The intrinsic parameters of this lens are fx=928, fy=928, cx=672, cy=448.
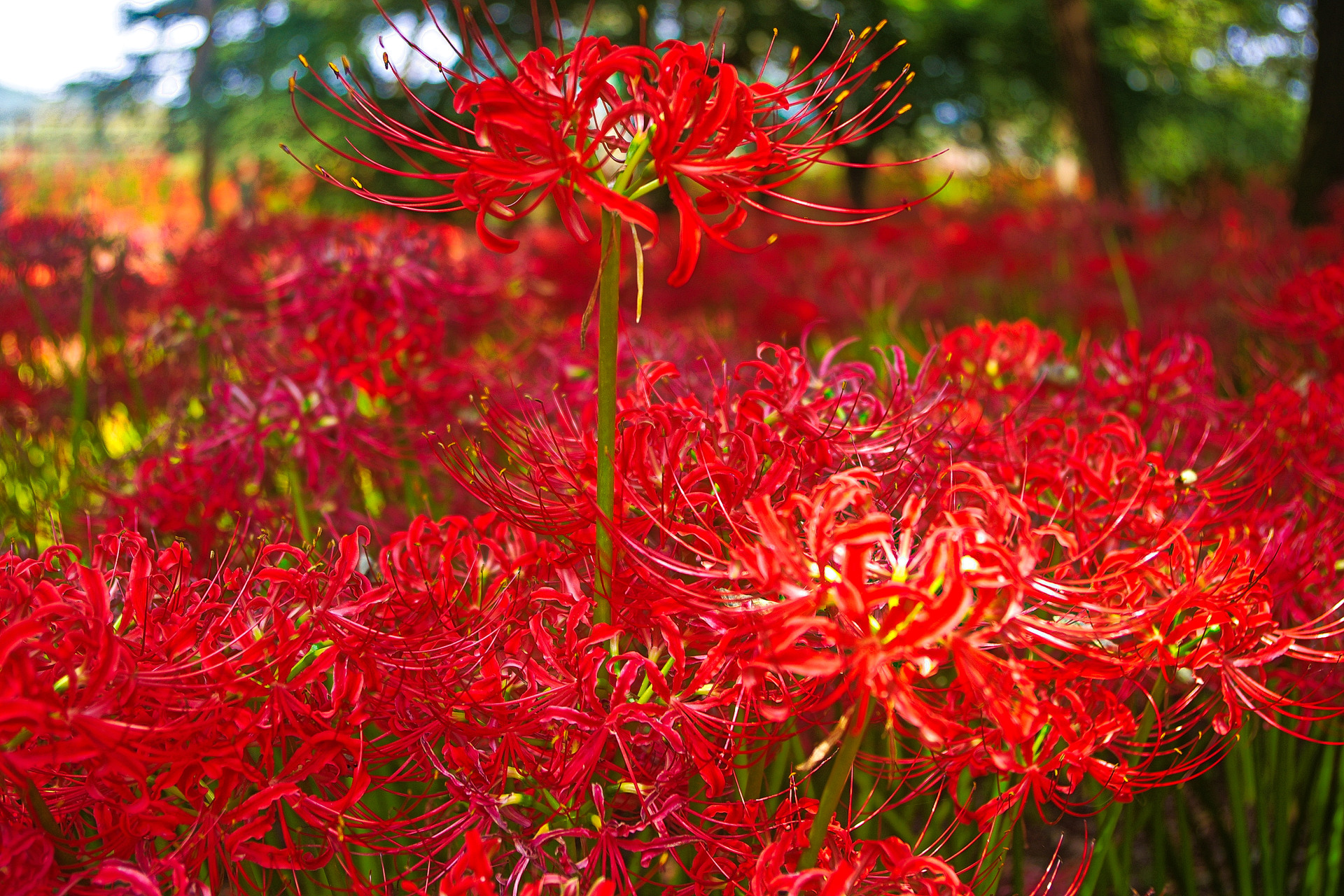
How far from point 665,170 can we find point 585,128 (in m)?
0.08

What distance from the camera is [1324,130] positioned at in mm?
5113

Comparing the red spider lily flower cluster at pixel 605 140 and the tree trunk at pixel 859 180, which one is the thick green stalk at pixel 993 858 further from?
the tree trunk at pixel 859 180

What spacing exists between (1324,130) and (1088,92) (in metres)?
1.82

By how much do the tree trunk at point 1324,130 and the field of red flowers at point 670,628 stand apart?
395 centimetres

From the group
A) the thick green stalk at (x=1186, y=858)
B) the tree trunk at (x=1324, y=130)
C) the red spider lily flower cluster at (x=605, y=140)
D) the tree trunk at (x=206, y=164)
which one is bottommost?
the thick green stalk at (x=1186, y=858)

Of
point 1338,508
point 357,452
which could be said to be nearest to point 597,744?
point 357,452

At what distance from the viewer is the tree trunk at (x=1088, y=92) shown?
21.3 ft

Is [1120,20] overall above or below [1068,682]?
above

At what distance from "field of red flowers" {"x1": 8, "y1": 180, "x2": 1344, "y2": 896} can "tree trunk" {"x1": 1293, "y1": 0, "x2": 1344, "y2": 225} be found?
13.0 ft

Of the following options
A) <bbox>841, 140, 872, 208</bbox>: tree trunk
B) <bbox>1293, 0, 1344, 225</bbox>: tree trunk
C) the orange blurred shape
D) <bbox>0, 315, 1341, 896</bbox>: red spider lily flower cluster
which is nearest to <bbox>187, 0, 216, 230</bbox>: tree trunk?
the orange blurred shape

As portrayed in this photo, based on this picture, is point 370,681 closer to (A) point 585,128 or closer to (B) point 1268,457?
(A) point 585,128

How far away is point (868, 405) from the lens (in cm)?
132

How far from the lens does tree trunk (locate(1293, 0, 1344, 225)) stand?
488 centimetres

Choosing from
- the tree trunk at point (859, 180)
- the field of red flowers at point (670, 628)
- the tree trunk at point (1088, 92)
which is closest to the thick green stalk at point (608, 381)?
the field of red flowers at point (670, 628)
